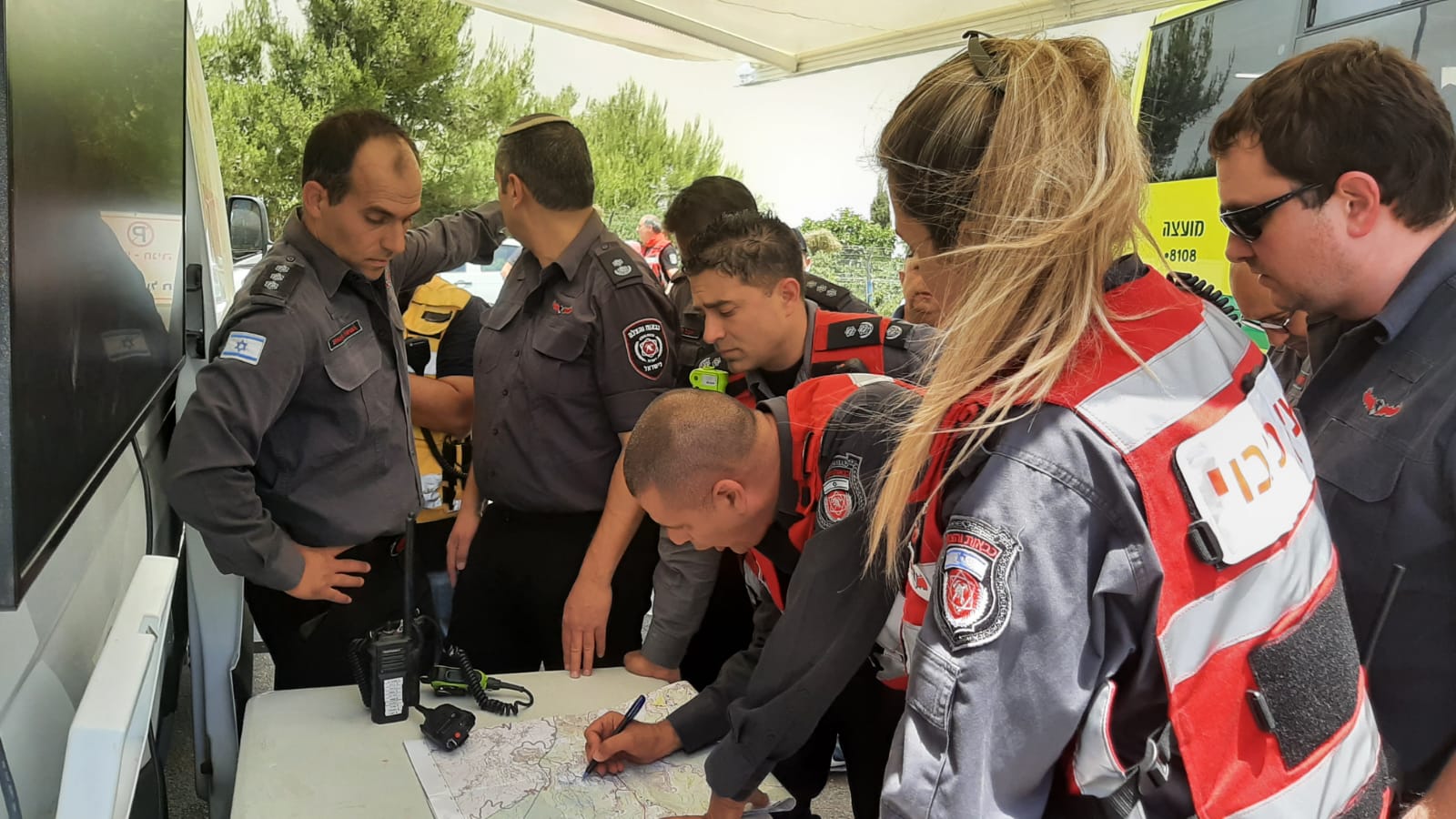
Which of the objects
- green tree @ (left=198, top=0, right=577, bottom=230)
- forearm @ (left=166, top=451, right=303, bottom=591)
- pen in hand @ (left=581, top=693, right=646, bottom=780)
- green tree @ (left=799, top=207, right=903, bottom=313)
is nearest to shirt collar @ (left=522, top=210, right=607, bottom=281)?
forearm @ (left=166, top=451, right=303, bottom=591)

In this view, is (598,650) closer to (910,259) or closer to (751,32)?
(910,259)

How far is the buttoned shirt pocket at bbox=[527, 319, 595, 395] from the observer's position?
7.50 ft

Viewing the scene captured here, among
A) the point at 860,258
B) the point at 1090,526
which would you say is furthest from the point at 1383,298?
the point at 860,258

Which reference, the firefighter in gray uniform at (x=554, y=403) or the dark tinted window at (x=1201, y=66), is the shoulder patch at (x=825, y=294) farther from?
the dark tinted window at (x=1201, y=66)

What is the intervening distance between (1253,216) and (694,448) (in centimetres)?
81

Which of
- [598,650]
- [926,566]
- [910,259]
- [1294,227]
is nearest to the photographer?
[926,566]

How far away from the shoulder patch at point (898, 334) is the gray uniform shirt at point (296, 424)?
1.11 m

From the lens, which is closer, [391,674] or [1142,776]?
[1142,776]

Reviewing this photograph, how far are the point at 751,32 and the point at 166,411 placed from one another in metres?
3.73

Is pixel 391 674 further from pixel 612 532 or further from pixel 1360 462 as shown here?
pixel 1360 462

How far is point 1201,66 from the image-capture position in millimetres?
4785

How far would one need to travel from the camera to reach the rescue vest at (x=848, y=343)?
2.07 metres

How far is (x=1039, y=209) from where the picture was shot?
0.85 meters

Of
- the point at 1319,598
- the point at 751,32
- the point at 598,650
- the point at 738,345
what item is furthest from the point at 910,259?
the point at 751,32
